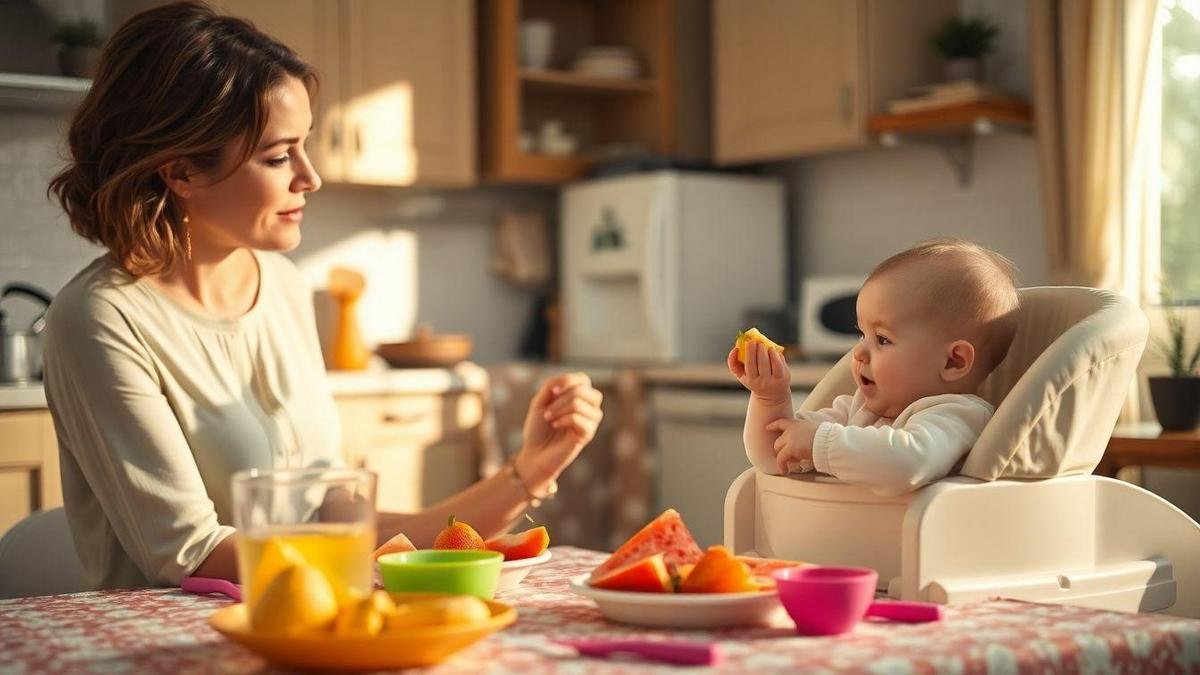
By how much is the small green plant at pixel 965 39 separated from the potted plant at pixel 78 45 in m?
2.33

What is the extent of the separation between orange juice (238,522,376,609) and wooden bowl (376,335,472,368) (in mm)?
A: 3041

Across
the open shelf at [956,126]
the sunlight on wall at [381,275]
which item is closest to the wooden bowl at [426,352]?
the sunlight on wall at [381,275]

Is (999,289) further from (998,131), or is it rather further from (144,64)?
(998,131)

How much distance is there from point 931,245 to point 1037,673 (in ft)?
1.99

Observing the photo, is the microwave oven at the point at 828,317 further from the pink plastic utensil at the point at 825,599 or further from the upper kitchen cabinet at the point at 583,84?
the pink plastic utensil at the point at 825,599

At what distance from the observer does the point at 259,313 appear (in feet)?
5.93

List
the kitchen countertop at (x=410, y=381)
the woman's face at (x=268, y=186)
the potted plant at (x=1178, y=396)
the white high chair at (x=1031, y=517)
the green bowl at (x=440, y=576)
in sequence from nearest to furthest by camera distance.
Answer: the green bowl at (x=440, y=576) → the white high chair at (x=1031, y=517) → the woman's face at (x=268, y=186) → the potted plant at (x=1178, y=396) → the kitchen countertop at (x=410, y=381)

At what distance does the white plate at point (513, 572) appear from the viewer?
1137mm

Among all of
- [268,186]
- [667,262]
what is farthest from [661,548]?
[667,262]

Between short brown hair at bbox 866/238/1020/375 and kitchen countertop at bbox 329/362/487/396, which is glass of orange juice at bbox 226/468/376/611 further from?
kitchen countertop at bbox 329/362/487/396

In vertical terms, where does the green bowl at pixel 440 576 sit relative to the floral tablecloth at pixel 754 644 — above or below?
above

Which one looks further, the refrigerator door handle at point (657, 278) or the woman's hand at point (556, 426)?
the refrigerator door handle at point (657, 278)

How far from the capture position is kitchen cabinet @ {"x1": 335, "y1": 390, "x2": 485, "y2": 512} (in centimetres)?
366

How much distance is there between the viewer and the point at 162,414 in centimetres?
150
